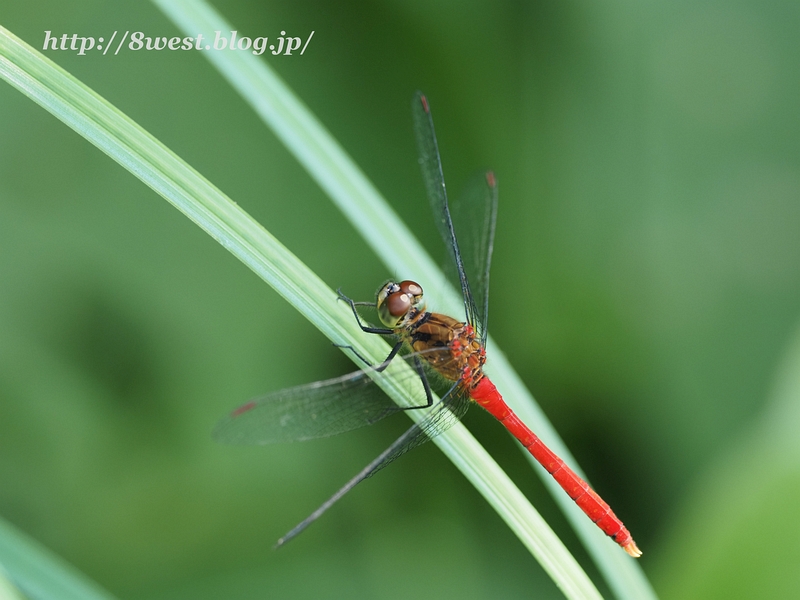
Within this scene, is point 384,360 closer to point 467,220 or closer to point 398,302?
point 398,302

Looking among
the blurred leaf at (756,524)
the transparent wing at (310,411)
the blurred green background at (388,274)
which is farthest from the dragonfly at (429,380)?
the blurred green background at (388,274)

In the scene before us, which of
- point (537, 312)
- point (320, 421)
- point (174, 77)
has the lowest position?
point (537, 312)

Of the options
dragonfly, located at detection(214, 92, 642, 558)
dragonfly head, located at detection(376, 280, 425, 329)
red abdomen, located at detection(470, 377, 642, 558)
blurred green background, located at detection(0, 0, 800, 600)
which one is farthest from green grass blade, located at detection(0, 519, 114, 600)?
red abdomen, located at detection(470, 377, 642, 558)

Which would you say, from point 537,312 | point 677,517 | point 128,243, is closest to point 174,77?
point 128,243

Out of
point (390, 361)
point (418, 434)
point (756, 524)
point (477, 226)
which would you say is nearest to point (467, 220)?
point (477, 226)

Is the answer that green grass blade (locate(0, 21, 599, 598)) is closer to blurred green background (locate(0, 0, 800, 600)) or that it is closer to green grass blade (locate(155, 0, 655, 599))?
green grass blade (locate(155, 0, 655, 599))

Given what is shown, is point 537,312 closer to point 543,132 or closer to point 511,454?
point 511,454

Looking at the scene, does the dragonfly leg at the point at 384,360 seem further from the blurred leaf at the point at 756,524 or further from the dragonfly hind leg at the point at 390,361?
the blurred leaf at the point at 756,524

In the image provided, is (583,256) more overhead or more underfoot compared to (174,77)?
more underfoot
